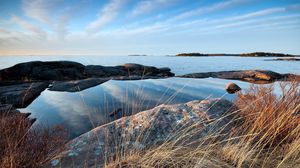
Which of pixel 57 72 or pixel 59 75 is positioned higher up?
pixel 57 72

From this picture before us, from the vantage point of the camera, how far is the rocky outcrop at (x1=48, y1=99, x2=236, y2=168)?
11.8ft

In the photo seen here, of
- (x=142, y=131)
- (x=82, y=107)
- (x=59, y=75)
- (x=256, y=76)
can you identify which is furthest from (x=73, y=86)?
(x=256, y=76)

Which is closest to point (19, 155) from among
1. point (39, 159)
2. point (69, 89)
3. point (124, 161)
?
point (39, 159)

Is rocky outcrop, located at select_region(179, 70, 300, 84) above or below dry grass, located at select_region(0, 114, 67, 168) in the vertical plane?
below

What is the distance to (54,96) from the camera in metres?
16.2

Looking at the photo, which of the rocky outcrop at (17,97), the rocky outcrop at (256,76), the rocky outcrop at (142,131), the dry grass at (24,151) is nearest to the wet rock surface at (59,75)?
the rocky outcrop at (17,97)

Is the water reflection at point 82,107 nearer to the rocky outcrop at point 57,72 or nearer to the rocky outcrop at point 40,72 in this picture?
the rocky outcrop at point 57,72

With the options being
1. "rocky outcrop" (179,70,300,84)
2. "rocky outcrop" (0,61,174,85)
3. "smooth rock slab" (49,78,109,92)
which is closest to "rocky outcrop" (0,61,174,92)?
"rocky outcrop" (0,61,174,85)

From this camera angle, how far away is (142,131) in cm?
415

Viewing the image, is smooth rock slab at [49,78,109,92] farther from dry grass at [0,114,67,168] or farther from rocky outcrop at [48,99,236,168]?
dry grass at [0,114,67,168]

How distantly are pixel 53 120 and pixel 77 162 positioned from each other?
847cm

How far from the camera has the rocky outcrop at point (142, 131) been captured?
359 cm

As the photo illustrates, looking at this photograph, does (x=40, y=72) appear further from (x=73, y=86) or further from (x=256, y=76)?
(x=256, y=76)

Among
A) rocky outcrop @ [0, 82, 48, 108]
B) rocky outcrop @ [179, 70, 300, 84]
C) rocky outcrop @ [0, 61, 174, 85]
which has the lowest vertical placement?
rocky outcrop @ [179, 70, 300, 84]
